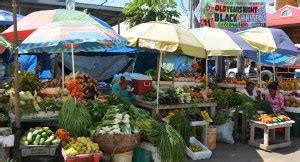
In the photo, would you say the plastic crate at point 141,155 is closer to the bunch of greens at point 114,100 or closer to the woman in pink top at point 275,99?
the bunch of greens at point 114,100

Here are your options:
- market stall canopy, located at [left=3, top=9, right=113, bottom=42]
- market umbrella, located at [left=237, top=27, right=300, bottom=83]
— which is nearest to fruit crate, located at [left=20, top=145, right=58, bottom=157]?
market stall canopy, located at [left=3, top=9, right=113, bottom=42]

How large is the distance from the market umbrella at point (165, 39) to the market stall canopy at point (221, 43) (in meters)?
1.10

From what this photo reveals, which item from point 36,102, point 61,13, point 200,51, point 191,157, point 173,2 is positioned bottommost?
point 191,157

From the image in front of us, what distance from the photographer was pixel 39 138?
6.22 meters

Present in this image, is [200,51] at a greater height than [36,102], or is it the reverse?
[200,51]

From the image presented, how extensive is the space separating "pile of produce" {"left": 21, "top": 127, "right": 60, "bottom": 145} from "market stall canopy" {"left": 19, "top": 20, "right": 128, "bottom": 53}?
1.35 meters

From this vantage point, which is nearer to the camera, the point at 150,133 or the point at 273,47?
the point at 150,133

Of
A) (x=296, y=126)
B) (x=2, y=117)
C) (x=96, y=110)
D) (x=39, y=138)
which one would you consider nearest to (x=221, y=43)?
(x=296, y=126)

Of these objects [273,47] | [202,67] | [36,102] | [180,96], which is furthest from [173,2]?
[36,102]

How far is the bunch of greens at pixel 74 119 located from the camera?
6.61 meters

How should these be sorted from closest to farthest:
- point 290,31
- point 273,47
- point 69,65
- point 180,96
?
point 180,96 → point 273,47 → point 69,65 → point 290,31

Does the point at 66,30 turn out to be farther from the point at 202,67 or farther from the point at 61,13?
the point at 202,67

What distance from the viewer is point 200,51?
7785 millimetres

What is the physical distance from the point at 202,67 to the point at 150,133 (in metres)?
8.80
